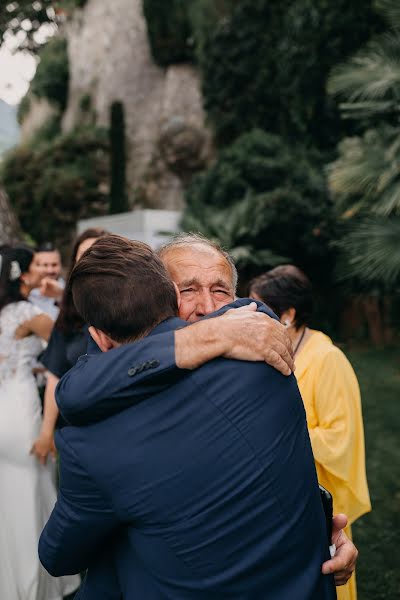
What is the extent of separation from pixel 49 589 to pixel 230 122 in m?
15.9

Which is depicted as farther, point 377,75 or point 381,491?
point 377,75

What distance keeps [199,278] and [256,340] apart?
61 centimetres

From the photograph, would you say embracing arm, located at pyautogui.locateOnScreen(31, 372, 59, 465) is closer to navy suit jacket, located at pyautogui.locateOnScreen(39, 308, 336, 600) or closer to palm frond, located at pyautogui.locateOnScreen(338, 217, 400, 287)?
navy suit jacket, located at pyautogui.locateOnScreen(39, 308, 336, 600)

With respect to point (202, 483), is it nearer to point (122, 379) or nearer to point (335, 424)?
point (122, 379)

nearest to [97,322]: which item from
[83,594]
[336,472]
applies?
[83,594]

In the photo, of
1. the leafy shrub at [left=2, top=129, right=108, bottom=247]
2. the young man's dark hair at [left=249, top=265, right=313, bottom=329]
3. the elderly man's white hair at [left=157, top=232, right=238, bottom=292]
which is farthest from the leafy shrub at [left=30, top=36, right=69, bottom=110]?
the elderly man's white hair at [left=157, top=232, right=238, bottom=292]

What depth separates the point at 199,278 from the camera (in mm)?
1719

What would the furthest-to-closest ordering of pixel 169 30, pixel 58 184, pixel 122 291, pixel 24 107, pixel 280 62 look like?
1. pixel 24 107
2. pixel 169 30
3. pixel 58 184
4. pixel 280 62
5. pixel 122 291

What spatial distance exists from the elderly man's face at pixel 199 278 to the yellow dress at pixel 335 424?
0.87 meters

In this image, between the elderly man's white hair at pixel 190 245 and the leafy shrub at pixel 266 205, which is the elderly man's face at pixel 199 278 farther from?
the leafy shrub at pixel 266 205

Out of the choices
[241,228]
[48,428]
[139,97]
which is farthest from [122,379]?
[139,97]

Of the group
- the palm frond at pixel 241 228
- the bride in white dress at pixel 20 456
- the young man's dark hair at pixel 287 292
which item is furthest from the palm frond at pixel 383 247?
the bride in white dress at pixel 20 456

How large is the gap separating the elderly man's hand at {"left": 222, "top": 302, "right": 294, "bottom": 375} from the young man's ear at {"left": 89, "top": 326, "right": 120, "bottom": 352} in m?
0.26

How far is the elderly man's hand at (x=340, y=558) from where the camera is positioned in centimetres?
128
